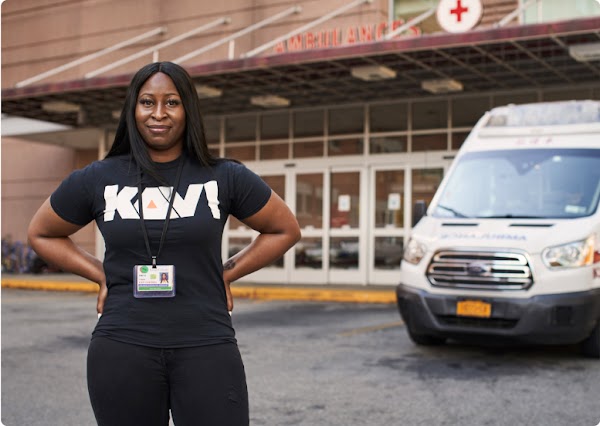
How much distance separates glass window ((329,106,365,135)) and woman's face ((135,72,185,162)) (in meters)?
14.7

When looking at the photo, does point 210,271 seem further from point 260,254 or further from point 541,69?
point 541,69

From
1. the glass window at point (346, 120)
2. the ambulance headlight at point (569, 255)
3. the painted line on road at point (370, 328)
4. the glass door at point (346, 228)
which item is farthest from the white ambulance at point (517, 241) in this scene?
the glass window at point (346, 120)

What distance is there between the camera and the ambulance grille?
24.1ft

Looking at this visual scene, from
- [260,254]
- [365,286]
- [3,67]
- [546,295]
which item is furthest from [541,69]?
[3,67]

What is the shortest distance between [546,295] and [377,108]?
1030cm

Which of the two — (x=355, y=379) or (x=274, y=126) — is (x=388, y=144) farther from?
(x=355, y=379)

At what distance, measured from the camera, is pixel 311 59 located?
44.0 ft

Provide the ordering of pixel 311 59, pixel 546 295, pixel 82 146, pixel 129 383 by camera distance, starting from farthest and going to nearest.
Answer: pixel 82 146
pixel 311 59
pixel 546 295
pixel 129 383

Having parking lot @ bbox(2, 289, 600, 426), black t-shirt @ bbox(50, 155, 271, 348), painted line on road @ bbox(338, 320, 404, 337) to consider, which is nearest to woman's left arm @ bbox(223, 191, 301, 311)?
black t-shirt @ bbox(50, 155, 271, 348)

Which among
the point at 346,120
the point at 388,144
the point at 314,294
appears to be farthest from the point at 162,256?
the point at 346,120

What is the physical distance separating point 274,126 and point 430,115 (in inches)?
148

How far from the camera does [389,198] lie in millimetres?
16766

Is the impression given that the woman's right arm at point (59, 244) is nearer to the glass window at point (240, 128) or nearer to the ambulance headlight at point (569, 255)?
the ambulance headlight at point (569, 255)

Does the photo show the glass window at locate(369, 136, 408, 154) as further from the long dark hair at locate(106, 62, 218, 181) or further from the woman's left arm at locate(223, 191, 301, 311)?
the long dark hair at locate(106, 62, 218, 181)
